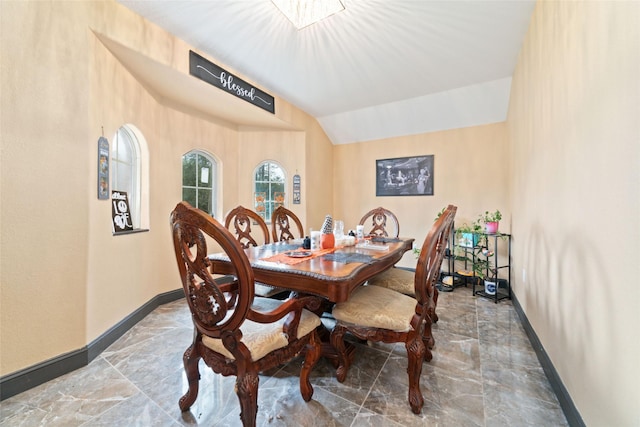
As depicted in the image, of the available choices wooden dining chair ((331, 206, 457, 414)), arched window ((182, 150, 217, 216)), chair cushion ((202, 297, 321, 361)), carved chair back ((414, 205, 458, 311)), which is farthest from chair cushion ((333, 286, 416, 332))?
arched window ((182, 150, 217, 216))

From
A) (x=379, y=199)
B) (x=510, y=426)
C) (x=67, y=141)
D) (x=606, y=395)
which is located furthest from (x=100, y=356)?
(x=379, y=199)

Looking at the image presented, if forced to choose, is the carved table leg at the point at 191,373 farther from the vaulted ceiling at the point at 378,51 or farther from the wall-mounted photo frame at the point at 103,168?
the vaulted ceiling at the point at 378,51

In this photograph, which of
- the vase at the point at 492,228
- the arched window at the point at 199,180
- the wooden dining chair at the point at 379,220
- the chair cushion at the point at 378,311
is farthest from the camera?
the arched window at the point at 199,180

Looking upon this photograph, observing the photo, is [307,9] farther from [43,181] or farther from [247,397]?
[247,397]

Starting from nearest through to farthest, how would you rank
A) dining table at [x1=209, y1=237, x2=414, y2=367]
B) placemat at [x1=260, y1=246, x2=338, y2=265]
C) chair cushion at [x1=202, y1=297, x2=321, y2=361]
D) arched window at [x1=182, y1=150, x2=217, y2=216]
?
1. chair cushion at [x1=202, y1=297, x2=321, y2=361]
2. dining table at [x1=209, y1=237, x2=414, y2=367]
3. placemat at [x1=260, y1=246, x2=338, y2=265]
4. arched window at [x1=182, y1=150, x2=217, y2=216]

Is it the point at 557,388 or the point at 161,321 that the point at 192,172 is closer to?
the point at 161,321

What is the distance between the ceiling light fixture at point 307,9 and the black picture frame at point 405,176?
279 cm

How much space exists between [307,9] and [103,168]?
2.08 metres

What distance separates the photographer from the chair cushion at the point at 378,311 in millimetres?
1455

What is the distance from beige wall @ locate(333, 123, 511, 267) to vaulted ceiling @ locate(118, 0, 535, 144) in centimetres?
25

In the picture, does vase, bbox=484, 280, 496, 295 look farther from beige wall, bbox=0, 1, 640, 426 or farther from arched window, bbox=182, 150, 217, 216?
arched window, bbox=182, 150, 217, 216

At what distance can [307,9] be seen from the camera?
2.01 metres

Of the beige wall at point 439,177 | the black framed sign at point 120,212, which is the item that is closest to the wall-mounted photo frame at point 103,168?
the black framed sign at point 120,212

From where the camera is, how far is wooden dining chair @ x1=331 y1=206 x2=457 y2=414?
1.38 meters
